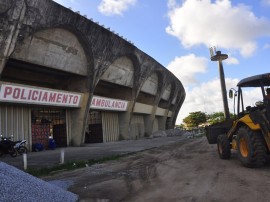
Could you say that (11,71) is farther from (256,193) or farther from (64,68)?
(256,193)

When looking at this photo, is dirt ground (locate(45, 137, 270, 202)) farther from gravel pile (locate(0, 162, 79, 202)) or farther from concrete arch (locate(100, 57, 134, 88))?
concrete arch (locate(100, 57, 134, 88))

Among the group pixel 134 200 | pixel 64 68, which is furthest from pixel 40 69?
pixel 134 200

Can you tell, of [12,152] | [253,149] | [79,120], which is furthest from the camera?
[79,120]

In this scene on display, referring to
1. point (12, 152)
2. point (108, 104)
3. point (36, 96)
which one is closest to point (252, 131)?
point (12, 152)

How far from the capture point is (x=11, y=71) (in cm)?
2331

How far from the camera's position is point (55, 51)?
22.9 metres

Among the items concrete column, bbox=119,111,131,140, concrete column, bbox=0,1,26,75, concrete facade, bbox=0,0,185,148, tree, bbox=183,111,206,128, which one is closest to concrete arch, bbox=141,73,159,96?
concrete facade, bbox=0,0,185,148

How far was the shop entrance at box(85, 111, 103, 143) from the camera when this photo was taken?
111 ft

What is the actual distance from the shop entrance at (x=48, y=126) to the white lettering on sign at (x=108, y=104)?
120 inches

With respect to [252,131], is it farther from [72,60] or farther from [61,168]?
[72,60]

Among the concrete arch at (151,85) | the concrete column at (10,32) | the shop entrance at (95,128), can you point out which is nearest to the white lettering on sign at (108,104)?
the shop entrance at (95,128)

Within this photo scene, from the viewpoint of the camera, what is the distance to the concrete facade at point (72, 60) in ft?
63.3

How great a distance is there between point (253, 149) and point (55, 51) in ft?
58.7

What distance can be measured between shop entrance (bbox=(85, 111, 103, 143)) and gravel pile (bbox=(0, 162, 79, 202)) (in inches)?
1070
